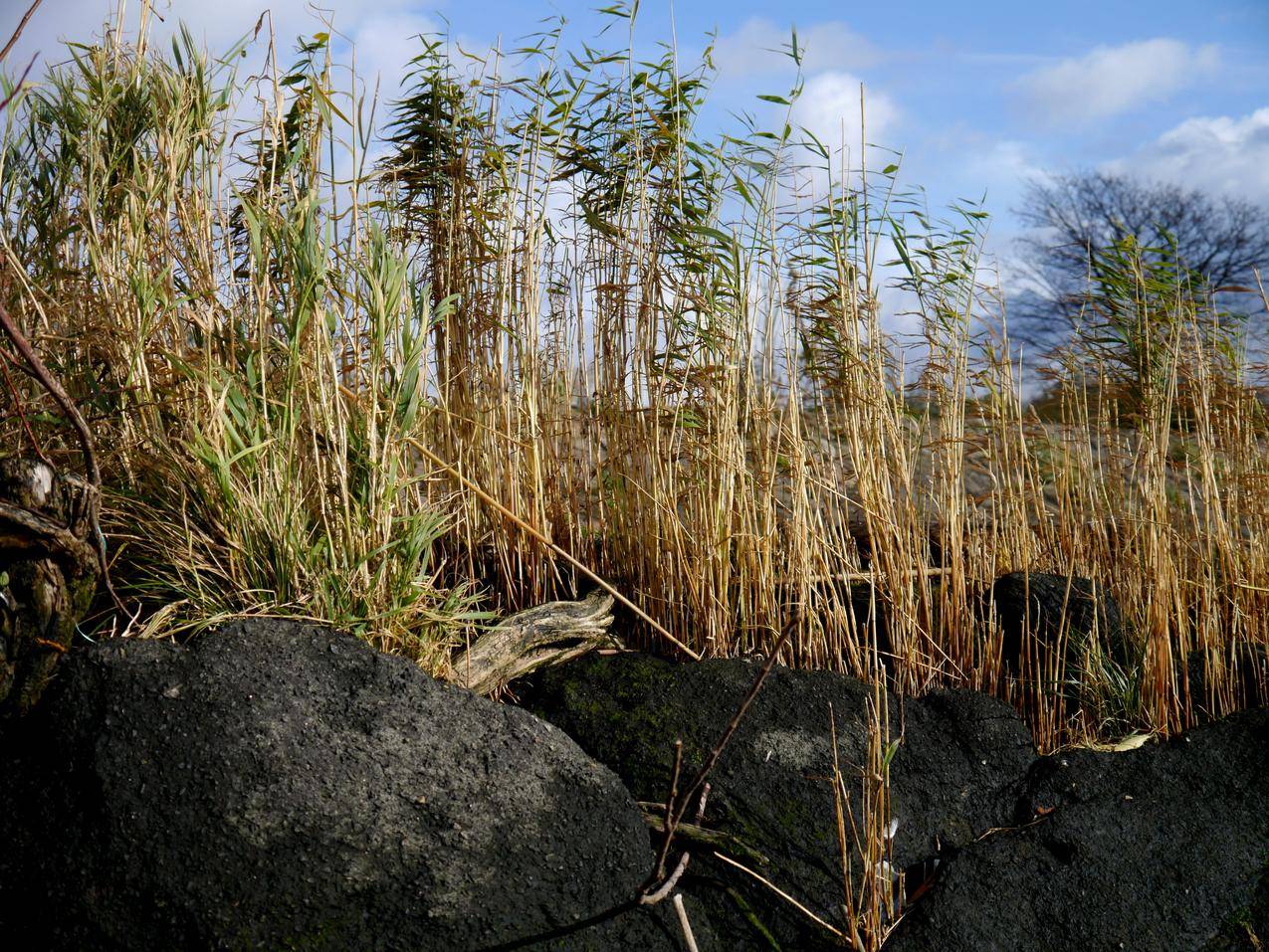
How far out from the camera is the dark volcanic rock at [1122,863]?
2.01 m

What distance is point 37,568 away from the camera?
185 cm

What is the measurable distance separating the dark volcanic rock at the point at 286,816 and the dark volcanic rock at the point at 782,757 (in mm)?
237

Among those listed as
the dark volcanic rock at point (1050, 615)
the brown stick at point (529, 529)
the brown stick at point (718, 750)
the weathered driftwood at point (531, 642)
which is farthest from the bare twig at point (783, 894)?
the dark volcanic rock at point (1050, 615)

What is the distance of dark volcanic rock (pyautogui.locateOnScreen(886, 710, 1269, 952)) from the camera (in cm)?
201

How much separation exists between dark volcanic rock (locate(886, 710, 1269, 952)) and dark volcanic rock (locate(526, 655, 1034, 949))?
0.35 ft

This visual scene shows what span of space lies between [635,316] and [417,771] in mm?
1338

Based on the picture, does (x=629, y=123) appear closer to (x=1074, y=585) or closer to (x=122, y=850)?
(x=1074, y=585)

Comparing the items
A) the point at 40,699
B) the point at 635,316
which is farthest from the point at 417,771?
the point at 635,316

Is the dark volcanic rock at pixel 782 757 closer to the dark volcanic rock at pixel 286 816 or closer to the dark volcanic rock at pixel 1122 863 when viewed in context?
the dark volcanic rock at pixel 1122 863

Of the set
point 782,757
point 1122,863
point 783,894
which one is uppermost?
point 782,757

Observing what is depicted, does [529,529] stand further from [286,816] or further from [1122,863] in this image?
[1122,863]

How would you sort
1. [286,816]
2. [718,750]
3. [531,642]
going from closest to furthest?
[718,750]
[286,816]
[531,642]

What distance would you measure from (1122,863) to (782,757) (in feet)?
2.52

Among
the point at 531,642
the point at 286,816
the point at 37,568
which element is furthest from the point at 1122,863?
the point at 37,568
